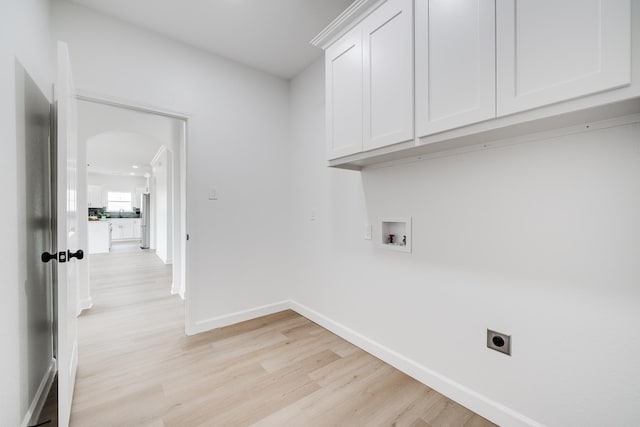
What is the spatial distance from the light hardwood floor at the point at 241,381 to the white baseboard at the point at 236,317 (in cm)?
8

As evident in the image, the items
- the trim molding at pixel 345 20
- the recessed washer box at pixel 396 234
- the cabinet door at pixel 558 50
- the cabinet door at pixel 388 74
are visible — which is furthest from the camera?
the recessed washer box at pixel 396 234

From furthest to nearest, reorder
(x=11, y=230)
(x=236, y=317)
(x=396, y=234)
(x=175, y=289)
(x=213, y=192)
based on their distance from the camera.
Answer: (x=175, y=289) < (x=236, y=317) < (x=213, y=192) < (x=396, y=234) < (x=11, y=230)

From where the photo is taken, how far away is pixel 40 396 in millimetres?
1577

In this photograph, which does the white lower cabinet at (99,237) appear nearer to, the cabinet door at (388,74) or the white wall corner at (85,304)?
the white wall corner at (85,304)

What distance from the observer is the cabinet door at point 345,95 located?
1.81m

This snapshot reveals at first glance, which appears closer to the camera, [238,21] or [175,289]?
[238,21]

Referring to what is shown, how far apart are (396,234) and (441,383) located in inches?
39.5

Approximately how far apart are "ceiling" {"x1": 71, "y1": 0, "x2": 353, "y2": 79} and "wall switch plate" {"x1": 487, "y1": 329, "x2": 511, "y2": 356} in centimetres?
245

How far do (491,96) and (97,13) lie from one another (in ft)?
9.31

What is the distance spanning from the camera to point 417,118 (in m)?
1.46

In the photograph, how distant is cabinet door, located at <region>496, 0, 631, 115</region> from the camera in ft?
2.88

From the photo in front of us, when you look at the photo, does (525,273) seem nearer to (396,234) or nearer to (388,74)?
(396,234)

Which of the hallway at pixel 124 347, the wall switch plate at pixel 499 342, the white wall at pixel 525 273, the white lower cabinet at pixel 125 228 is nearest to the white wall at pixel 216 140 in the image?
the hallway at pixel 124 347

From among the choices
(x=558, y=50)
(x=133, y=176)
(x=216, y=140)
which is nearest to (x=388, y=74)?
(x=558, y=50)
